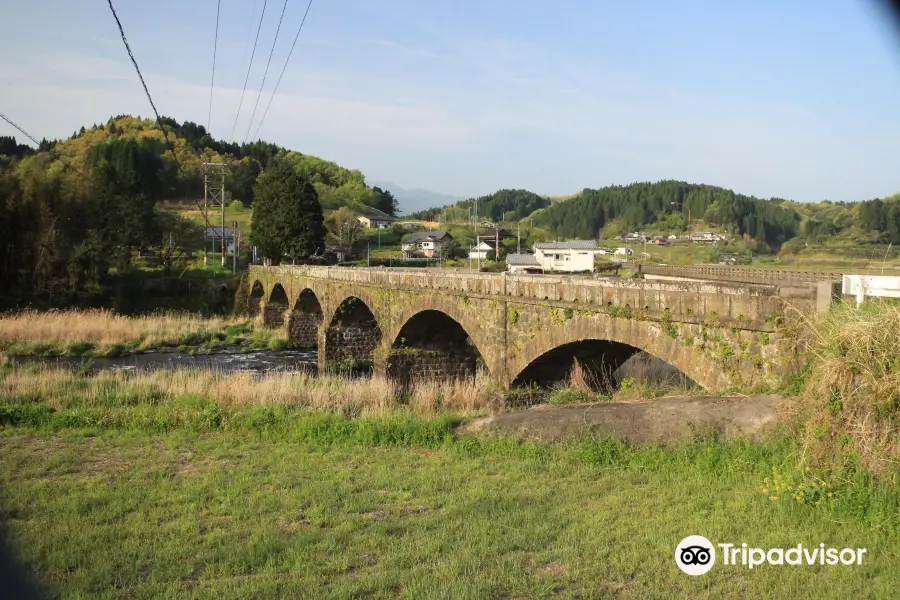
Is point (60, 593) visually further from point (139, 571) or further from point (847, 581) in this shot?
point (847, 581)

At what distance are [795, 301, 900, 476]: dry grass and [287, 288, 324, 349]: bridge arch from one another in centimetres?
3502

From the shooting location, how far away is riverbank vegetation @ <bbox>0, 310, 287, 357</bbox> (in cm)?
3183

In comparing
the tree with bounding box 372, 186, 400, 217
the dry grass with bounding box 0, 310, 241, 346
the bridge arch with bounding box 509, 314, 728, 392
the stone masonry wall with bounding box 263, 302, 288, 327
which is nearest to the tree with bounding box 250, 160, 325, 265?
the stone masonry wall with bounding box 263, 302, 288, 327

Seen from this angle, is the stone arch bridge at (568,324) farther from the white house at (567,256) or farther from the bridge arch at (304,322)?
the white house at (567,256)

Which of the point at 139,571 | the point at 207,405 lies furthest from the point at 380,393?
the point at 139,571

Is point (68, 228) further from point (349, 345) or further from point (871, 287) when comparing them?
point (871, 287)

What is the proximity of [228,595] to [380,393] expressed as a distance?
9.95 meters

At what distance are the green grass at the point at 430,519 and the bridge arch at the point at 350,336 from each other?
21.7 meters

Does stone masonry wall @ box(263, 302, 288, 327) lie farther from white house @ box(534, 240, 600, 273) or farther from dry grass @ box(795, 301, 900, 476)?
dry grass @ box(795, 301, 900, 476)

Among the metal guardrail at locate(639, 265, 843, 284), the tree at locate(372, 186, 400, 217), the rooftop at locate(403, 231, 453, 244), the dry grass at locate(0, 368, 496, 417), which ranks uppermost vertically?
the tree at locate(372, 186, 400, 217)

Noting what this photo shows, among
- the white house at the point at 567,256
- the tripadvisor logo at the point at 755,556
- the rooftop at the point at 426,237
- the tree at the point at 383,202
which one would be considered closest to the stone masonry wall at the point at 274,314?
the white house at the point at 567,256

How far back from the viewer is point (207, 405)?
41.6ft

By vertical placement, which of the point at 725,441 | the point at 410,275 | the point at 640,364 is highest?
the point at 410,275

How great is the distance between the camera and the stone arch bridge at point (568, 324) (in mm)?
9281
